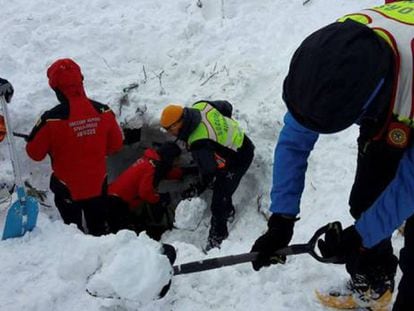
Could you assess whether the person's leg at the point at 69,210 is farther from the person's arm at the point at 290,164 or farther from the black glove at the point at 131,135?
the person's arm at the point at 290,164

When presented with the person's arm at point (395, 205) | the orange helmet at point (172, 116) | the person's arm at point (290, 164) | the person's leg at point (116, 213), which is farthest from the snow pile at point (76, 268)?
the person's leg at point (116, 213)

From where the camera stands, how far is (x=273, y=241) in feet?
9.01

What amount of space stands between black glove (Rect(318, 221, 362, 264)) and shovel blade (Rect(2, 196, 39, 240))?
80.2 inches

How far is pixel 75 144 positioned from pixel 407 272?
3.04 meters

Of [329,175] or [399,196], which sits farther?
[329,175]

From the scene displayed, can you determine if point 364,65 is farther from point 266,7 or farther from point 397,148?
point 266,7

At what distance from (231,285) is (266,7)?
4637 mm

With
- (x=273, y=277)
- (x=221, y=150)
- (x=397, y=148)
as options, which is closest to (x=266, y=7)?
(x=221, y=150)

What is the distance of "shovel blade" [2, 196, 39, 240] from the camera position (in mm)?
3418

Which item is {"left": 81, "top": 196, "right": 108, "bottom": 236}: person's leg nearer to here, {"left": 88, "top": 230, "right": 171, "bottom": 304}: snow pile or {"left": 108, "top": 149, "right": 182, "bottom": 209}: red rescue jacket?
{"left": 108, "top": 149, "right": 182, "bottom": 209}: red rescue jacket

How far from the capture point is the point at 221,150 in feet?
16.0

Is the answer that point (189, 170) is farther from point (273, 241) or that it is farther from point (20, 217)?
point (273, 241)

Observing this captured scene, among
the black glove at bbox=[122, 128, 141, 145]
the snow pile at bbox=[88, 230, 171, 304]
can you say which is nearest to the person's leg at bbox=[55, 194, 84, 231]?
the black glove at bbox=[122, 128, 141, 145]

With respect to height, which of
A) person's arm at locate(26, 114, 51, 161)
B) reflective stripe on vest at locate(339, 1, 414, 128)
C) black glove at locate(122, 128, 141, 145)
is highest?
reflective stripe on vest at locate(339, 1, 414, 128)
